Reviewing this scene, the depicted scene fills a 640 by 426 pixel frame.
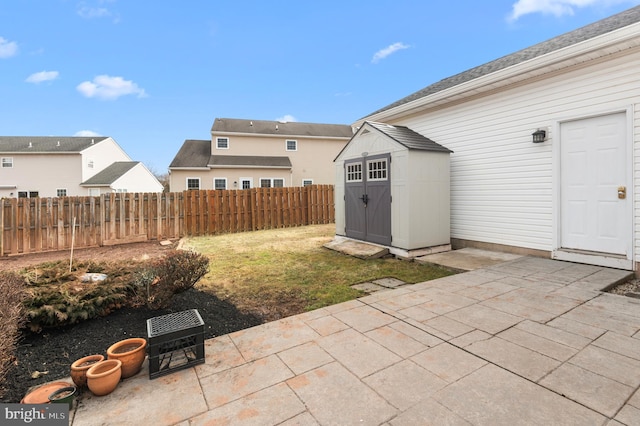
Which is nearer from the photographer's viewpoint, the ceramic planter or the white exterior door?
the ceramic planter

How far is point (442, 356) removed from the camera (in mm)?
2242

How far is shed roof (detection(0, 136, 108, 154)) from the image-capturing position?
2223 cm

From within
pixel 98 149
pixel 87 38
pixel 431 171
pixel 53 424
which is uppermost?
pixel 87 38

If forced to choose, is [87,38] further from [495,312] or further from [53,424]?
[495,312]

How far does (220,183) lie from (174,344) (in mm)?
17907

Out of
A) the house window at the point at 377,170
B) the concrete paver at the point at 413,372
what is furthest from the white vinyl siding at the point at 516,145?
the concrete paver at the point at 413,372

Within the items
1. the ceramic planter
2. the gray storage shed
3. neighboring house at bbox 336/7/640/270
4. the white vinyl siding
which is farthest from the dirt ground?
the white vinyl siding

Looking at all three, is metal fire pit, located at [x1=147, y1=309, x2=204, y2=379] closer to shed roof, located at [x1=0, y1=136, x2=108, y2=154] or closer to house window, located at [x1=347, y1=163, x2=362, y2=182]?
house window, located at [x1=347, y1=163, x2=362, y2=182]

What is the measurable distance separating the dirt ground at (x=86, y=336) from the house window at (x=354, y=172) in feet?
14.3

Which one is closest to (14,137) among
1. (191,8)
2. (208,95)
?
(208,95)

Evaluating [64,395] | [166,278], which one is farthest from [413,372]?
[166,278]

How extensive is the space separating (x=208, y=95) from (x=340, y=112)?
1255cm

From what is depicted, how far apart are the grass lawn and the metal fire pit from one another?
1.01 m

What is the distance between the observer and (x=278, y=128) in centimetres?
2175
